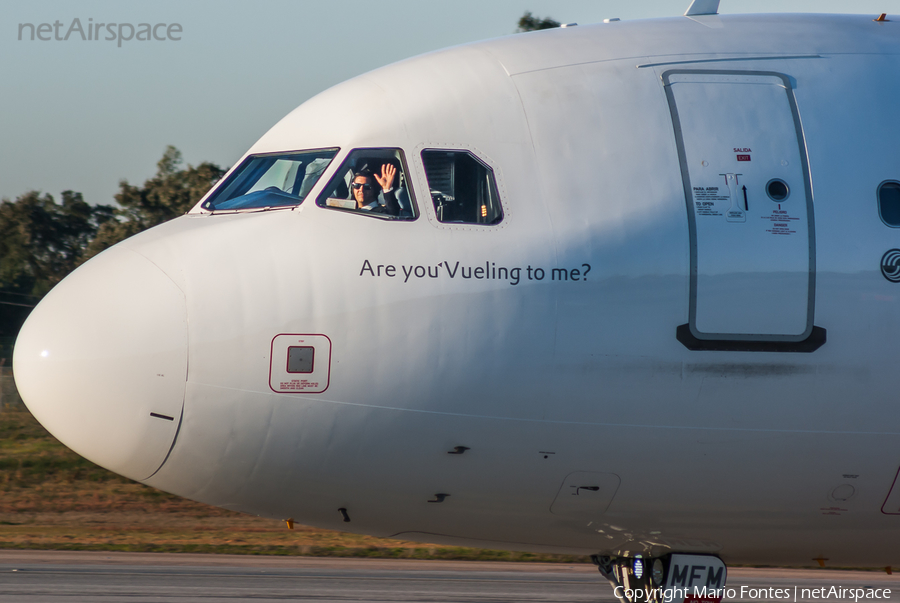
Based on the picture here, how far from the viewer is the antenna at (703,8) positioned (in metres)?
7.77

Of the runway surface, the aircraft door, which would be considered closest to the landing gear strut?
the aircraft door

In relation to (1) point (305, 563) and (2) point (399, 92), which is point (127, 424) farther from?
(1) point (305, 563)

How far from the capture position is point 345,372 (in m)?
6.12

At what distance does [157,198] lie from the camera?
41.5 metres

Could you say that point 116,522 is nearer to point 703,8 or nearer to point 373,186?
point 373,186

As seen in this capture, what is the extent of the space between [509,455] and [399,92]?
273 cm

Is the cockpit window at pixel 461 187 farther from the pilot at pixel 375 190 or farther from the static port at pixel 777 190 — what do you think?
the static port at pixel 777 190

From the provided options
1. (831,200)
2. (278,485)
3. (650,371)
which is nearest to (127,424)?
(278,485)

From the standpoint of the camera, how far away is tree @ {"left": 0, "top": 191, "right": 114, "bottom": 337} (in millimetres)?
48688

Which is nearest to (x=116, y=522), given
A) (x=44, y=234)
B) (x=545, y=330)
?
(x=545, y=330)

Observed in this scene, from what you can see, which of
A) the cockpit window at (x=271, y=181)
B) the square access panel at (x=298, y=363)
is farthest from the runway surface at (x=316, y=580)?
the square access panel at (x=298, y=363)

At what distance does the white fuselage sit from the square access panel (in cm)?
3

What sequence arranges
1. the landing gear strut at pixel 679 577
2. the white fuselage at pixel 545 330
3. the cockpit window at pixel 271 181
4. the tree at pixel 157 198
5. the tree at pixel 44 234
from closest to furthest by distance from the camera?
the white fuselage at pixel 545 330
the cockpit window at pixel 271 181
the landing gear strut at pixel 679 577
the tree at pixel 157 198
the tree at pixel 44 234

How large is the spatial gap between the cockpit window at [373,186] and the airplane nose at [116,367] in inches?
51.7
